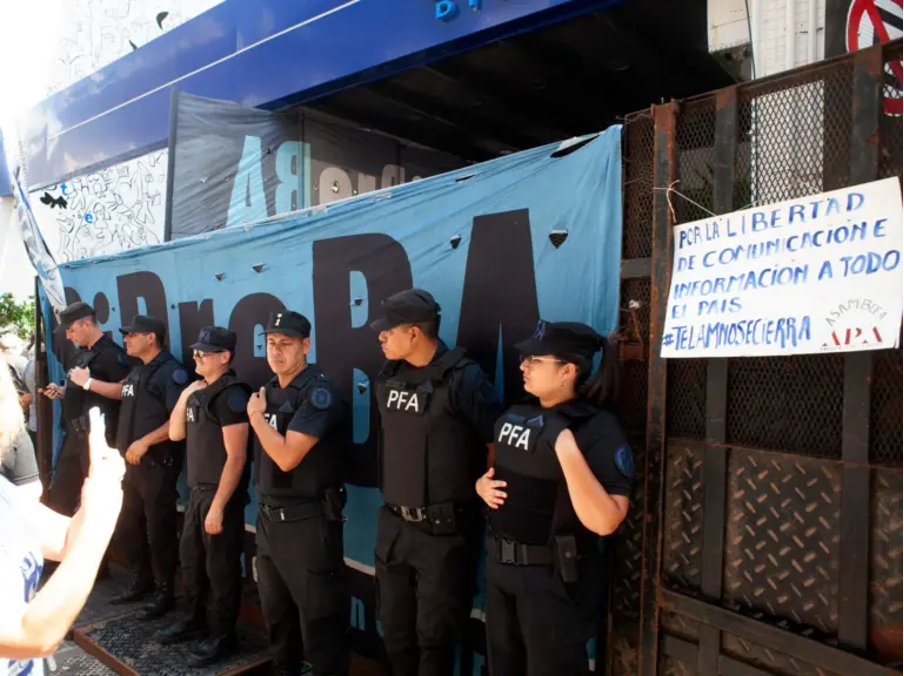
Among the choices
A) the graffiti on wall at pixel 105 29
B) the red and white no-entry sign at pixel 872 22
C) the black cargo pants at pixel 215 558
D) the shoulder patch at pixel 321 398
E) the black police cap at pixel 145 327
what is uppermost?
the graffiti on wall at pixel 105 29

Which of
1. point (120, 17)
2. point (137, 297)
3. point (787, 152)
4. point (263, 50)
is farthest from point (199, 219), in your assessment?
point (787, 152)

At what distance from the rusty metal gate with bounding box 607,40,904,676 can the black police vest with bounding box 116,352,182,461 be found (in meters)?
3.25

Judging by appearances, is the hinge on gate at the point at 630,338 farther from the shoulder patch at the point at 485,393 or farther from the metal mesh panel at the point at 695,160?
the shoulder patch at the point at 485,393

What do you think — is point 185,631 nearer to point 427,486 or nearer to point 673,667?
point 427,486

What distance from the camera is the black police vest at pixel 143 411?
4371 millimetres

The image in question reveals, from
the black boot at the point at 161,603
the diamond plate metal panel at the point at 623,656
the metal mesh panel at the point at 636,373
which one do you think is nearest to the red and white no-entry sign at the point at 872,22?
the metal mesh panel at the point at 636,373

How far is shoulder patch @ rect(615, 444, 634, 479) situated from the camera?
2.19 meters

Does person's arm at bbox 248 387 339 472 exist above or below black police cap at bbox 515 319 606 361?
below

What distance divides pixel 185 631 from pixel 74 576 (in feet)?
9.65

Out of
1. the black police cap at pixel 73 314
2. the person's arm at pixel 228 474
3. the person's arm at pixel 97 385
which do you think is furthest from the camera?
the black police cap at pixel 73 314

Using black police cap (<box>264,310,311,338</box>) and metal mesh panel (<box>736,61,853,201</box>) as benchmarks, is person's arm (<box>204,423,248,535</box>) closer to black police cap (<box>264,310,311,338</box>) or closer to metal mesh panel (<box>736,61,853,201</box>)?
black police cap (<box>264,310,311,338</box>)

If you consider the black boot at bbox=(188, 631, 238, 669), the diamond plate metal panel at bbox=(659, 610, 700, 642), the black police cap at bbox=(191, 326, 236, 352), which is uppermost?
the black police cap at bbox=(191, 326, 236, 352)

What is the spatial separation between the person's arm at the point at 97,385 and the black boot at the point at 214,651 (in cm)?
202

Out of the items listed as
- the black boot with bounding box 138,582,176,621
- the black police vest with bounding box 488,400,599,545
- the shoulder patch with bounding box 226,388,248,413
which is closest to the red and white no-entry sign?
the black police vest with bounding box 488,400,599,545
